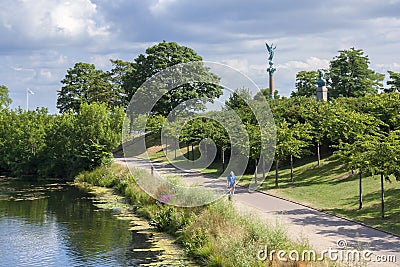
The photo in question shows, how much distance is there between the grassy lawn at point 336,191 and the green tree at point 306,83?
29468 millimetres


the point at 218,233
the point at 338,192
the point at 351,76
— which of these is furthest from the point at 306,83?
the point at 218,233

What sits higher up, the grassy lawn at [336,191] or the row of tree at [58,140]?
the row of tree at [58,140]

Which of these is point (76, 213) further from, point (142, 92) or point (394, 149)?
point (142, 92)

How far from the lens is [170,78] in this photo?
6006 centimetres

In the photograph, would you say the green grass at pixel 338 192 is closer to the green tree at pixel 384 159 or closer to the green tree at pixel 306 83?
the green tree at pixel 384 159

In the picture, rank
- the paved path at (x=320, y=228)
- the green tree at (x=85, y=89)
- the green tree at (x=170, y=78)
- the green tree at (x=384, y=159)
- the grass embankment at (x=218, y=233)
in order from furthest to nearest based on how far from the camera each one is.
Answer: the green tree at (x=85, y=89)
the green tree at (x=170, y=78)
the green tree at (x=384, y=159)
the paved path at (x=320, y=228)
the grass embankment at (x=218, y=233)

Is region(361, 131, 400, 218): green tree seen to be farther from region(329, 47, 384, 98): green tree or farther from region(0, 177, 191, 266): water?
region(329, 47, 384, 98): green tree

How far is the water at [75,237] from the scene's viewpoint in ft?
63.3

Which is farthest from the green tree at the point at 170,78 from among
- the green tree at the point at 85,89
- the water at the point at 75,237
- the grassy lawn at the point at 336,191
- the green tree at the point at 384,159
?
the green tree at the point at 384,159

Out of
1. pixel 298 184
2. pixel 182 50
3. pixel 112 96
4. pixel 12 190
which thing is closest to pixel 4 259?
pixel 298 184

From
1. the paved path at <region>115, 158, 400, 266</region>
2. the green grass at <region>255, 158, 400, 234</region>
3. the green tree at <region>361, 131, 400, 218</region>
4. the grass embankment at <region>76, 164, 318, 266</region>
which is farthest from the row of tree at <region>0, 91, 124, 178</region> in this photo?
the green tree at <region>361, 131, 400, 218</region>

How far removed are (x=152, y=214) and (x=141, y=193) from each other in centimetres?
448

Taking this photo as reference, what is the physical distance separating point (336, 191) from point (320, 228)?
7.88m

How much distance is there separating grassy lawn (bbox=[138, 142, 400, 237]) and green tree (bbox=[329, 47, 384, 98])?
27.0 meters
